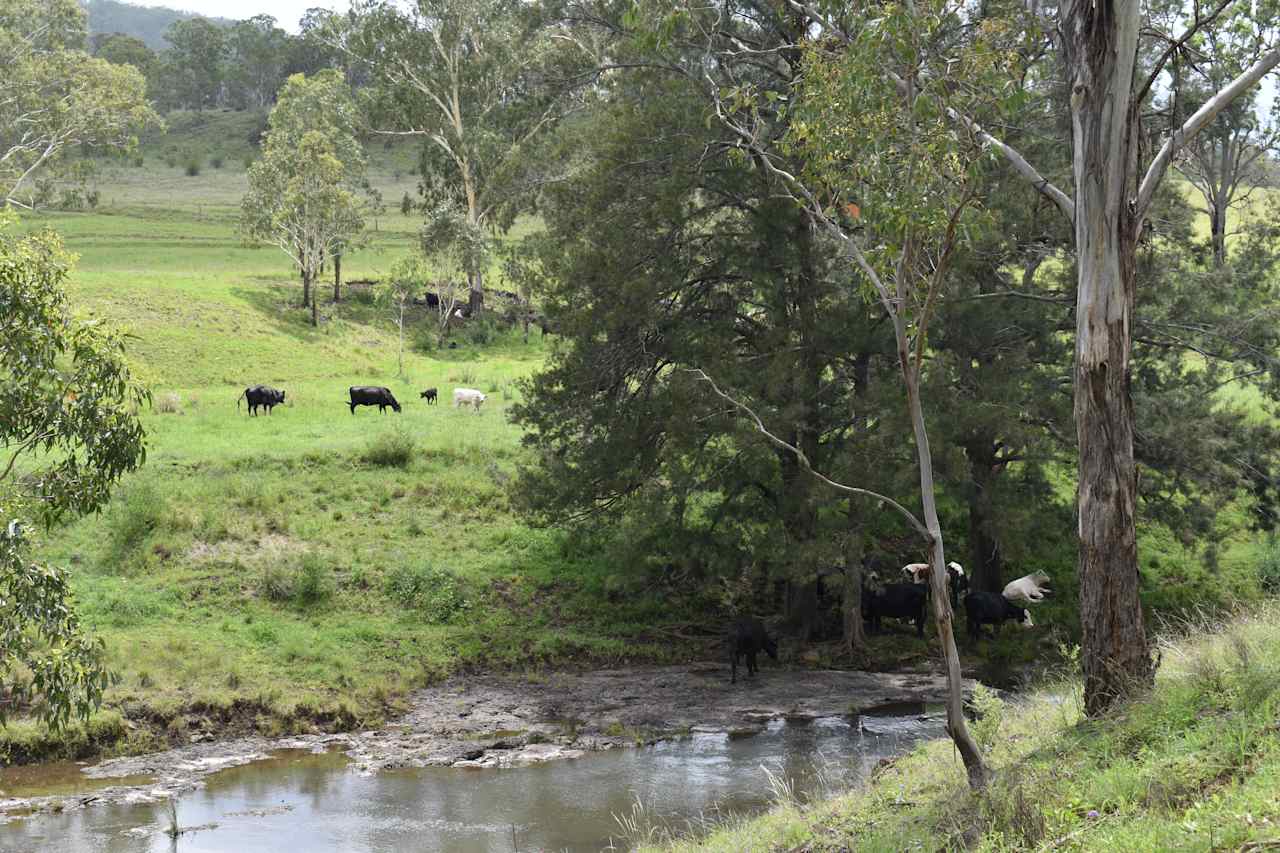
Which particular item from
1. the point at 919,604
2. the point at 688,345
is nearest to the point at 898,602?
the point at 919,604

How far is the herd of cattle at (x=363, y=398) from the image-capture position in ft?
116

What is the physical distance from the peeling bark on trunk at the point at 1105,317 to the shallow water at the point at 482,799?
14.6 ft

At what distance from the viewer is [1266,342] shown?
22875 mm

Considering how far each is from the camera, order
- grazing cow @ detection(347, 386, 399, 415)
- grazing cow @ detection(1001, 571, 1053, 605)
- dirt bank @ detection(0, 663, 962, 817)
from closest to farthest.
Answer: dirt bank @ detection(0, 663, 962, 817)
grazing cow @ detection(1001, 571, 1053, 605)
grazing cow @ detection(347, 386, 399, 415)

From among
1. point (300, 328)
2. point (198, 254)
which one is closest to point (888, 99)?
point (300, 328)

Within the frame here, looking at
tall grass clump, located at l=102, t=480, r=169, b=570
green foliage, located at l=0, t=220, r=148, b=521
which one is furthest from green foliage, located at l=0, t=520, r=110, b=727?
tall grass clump, located at l=102, t=480, r=169, b=570

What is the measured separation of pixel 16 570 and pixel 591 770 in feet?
28.8

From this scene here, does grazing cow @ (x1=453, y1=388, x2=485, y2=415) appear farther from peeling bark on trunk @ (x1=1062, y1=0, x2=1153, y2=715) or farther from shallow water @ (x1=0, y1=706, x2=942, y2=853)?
peeling bark on trunk @ (x1=1062, y1=0, x2=1153, y2=715)

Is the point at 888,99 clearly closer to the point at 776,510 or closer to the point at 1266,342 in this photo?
the point at 776,510

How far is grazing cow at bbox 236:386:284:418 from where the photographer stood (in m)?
35.2

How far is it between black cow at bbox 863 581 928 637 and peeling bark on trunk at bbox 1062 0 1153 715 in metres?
12.5

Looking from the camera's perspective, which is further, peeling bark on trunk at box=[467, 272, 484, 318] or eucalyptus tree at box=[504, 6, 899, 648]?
peeling bark on trunk at box=[467, 272, 484, 318]

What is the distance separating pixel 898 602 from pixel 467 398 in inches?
671

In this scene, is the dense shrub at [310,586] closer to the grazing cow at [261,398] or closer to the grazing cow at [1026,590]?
the grazing cow at [261,398]
